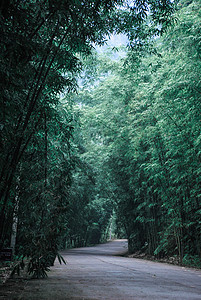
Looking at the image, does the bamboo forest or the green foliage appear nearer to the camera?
the bamboo forest

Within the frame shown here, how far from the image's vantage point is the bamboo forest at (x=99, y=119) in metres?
3.03

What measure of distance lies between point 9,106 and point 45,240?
5.48 ft

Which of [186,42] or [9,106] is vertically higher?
[186,42]

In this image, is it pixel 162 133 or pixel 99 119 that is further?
pixel 99 119

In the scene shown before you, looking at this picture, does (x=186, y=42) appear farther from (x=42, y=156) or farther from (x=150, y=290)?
(x=150, y=290)

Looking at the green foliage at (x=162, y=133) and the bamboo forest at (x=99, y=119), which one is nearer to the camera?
the bamboo forest at (x=99, y=119)

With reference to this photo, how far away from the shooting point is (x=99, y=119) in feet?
37.8

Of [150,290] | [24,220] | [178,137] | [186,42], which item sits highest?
[186,42]

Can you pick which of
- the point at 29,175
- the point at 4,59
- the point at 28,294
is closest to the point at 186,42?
the point at 29,175

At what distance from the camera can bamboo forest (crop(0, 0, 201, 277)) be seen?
303cm

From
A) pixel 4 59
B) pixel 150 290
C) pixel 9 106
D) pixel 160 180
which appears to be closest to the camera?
pixel 4 59

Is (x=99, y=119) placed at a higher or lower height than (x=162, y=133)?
higher

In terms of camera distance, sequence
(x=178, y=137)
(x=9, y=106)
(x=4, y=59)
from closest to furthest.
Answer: (x=4, y=59) < (x=9, y=106) < (x=178, y=137)

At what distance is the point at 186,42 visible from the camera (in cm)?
670
